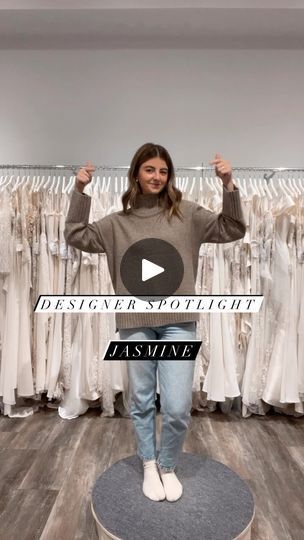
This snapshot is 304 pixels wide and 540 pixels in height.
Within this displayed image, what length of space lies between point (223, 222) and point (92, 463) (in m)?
1.28

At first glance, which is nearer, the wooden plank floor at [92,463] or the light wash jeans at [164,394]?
the light wash jeans at [164,394]

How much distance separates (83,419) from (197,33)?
236cm

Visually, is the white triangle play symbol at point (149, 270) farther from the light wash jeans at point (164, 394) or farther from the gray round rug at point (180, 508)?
the gray round rug at point (180, 508)

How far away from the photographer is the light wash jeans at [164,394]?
→ 49.0 inches

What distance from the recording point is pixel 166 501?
1.34 meters

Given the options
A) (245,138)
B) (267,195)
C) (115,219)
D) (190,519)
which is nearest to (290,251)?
(267,195)

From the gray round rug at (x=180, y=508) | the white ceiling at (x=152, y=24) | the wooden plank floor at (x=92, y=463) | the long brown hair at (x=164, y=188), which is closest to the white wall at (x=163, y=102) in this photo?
the white ceiling at (x=152, y=24)

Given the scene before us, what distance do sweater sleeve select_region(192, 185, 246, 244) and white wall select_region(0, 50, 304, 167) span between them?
1.47 meters

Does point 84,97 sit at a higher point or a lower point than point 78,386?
higher

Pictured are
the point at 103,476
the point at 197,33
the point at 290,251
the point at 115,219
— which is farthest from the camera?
the point at 197,33

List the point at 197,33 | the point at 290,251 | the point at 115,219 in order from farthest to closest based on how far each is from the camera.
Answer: the point at 197,33 → the point at 290,251 → the point at 115,219

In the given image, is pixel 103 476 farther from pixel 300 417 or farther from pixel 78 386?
pixel 300 417

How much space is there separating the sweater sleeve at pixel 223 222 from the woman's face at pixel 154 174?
0.15 meters

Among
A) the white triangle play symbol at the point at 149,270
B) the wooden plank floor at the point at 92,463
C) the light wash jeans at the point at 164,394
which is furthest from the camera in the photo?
the wooden plank floor at the point at 92,463
